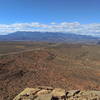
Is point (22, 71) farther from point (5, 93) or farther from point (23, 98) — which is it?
point (23, 98)

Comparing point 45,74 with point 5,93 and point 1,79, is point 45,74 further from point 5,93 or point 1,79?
point 5,93

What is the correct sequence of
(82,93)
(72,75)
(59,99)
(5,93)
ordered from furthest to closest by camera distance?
(72,75) < (5,93) < (82,93) < (59,99)

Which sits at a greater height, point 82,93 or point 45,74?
point 82,93

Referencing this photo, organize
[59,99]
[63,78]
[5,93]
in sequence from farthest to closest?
1. [63,78]
2. [5,93]
3. [59,99]

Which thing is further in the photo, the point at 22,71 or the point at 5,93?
the point at 22,71

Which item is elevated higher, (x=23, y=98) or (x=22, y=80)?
(x=23, y=98)

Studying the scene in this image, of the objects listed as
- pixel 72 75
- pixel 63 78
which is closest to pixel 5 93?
pixel 63 78

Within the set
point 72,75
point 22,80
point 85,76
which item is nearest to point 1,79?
point 22,80

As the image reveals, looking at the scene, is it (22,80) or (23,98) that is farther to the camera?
(22,80)

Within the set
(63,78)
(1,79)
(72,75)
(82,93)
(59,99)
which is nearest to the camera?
(59,99)
